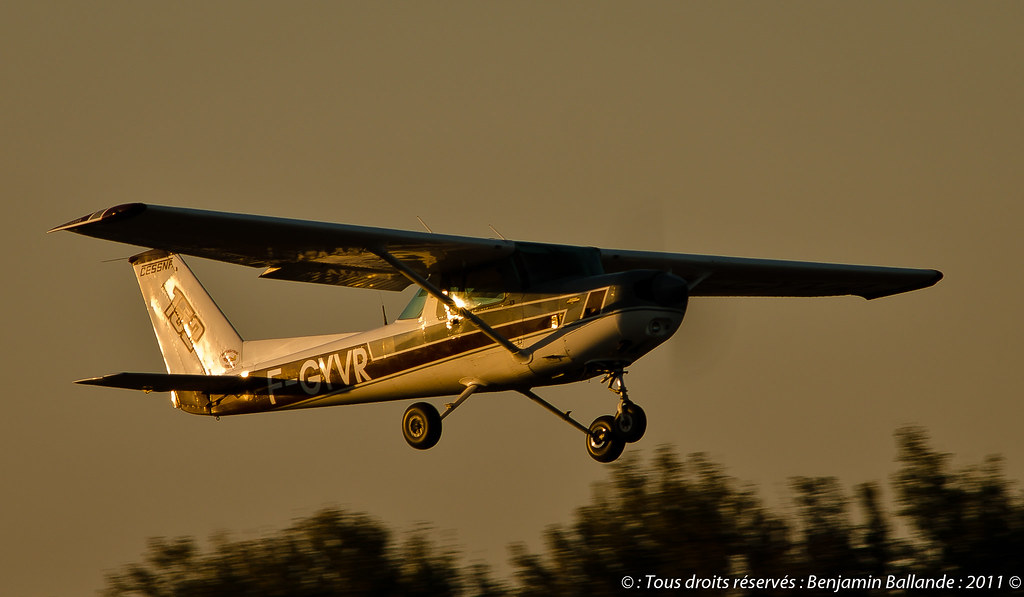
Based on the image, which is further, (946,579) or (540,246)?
(946,579)

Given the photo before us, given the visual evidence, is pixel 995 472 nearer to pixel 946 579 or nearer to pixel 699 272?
pixel 946 579

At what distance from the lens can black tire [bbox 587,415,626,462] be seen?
1477cm

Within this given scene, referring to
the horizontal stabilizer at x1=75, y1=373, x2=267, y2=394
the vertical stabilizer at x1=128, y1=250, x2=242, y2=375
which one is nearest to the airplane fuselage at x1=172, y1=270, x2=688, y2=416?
the horizontal stabilizer at x1=75, y1=373, x2=267, y2=394

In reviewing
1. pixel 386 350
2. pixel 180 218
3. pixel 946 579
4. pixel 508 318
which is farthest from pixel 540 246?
pixel 946 579

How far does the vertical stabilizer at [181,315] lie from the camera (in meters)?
19.0

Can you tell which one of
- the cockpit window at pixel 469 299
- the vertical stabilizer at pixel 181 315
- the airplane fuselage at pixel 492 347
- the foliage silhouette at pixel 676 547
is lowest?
the foliage silhouette at pixel 676 547

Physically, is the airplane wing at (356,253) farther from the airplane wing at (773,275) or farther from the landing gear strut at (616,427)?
the landing gear strut at (616,427)

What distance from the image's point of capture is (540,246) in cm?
1477

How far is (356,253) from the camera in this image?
14781 millimetres

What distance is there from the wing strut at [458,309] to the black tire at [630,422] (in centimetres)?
125

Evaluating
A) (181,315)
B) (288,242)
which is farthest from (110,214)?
(181,315)

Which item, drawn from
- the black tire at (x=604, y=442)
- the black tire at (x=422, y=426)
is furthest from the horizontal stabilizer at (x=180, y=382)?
the black tire at (x=604, y=442)

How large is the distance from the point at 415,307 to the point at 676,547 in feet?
15.0

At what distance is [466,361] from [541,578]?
4.14 metres
